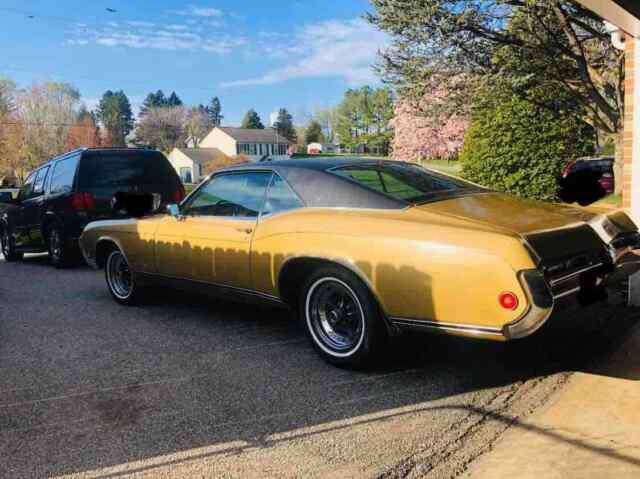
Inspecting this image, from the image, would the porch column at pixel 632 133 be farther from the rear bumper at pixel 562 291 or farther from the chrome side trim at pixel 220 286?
the chrome side trim at pixel 220 286

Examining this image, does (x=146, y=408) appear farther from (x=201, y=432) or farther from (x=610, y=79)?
(x=610, y=79)

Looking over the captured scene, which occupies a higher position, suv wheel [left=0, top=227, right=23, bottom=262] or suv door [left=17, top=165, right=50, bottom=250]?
suv door [left=17, top=165, right=50, bottom=250]

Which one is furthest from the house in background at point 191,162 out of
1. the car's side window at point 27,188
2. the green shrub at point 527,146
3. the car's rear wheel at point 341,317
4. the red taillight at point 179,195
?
the car's rear wheel at point 341,317

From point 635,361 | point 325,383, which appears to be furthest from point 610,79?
point 325,383

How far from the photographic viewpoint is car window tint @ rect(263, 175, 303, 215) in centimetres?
443

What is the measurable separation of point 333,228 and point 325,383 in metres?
1.03

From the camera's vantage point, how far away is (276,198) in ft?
15.0

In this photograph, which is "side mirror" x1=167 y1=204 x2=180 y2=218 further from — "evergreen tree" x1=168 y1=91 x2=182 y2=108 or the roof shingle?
"evergreen tree" x1=168 y1=91 x2=182 y2=108

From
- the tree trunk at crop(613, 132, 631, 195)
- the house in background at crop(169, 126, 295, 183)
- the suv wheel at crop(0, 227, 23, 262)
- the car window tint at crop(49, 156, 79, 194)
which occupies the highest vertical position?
the house in background at crop(169, 126, 295, 183)

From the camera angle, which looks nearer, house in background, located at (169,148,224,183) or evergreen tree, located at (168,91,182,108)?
house in background, located at (169,148,224,183)

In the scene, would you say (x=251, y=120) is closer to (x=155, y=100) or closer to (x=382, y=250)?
(x=155, y=100)

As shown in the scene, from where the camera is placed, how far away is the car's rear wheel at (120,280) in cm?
620

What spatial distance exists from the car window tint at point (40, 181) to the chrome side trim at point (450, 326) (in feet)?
26.5

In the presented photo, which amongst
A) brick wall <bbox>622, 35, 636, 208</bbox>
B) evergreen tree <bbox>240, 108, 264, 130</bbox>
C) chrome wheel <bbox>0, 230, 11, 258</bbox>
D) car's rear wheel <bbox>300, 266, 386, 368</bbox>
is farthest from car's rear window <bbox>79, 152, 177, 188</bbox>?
evergreen tree <bbox>240, 108, 264, 130</bbox>
